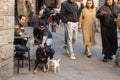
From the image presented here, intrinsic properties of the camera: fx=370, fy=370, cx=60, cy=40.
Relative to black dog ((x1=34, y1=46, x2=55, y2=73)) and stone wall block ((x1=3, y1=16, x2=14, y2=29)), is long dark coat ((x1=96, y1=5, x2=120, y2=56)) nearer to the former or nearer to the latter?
black dog ((x1=34, y1=46, x2=55, y2=73))

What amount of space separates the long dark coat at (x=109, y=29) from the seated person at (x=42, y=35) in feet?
6.47

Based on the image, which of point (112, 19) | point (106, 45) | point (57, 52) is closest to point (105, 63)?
point (106, 45)

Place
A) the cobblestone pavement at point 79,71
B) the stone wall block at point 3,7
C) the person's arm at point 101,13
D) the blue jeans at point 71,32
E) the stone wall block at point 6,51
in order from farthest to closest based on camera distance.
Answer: the blue jeans at point 71,32, the person's arm at point 101,13, the cobblestone pavement at point 79,71, the stone wall block at point 6,51, the stone wall block at point 3,7

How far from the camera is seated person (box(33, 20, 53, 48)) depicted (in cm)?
888

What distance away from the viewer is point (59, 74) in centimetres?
866

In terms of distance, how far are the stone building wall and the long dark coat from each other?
11.0 feet

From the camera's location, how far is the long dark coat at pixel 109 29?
33.9 feet

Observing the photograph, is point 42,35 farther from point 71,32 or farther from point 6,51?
point 6,51

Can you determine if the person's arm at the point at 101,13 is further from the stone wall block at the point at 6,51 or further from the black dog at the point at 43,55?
the stone wall block at the point at 6,51

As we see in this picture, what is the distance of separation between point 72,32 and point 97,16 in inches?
32.8

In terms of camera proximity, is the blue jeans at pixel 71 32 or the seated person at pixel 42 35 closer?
the seated person at pixel 42 35

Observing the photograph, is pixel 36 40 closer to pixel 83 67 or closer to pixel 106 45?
pixel 83 67

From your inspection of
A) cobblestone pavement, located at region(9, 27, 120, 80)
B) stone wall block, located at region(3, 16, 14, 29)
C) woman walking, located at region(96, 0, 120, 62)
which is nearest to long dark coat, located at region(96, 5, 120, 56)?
woman walking, located at region(96, 0, 120, 62)

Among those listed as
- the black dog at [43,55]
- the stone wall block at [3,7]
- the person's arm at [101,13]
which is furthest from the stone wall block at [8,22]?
the person's arm at [101,13]
